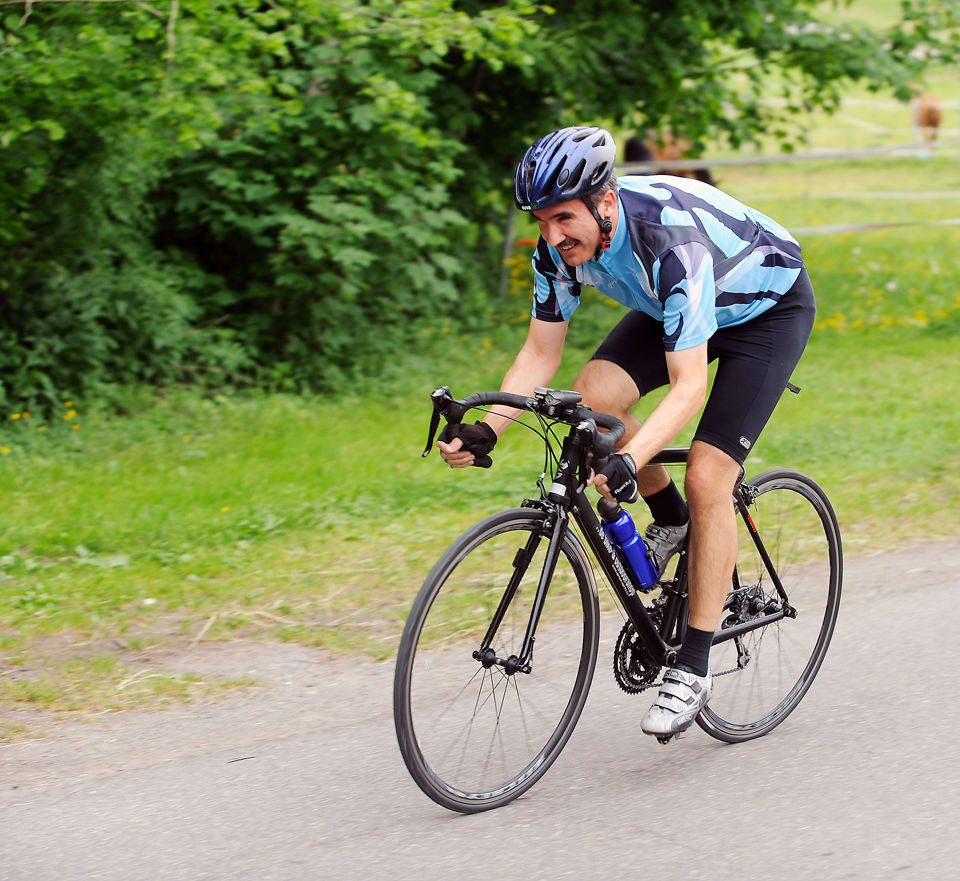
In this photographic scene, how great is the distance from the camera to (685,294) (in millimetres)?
3557

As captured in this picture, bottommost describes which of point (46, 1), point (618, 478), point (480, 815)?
point (480, 815)

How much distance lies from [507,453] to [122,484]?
226 centimetres

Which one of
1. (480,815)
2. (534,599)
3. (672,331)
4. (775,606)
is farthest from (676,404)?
(480,815)

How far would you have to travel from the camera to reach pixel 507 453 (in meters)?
7.68

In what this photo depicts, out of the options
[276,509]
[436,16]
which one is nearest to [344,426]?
[276,509]

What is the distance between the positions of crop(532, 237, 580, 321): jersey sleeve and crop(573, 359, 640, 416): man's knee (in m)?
0.20

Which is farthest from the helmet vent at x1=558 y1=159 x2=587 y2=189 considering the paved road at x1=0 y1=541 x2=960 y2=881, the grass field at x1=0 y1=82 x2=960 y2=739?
the grass field at x1=0 y1=82 x2=960 y2=739

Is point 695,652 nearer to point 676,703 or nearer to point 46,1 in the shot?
point 676,703

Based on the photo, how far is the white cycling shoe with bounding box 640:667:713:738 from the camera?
151 inches

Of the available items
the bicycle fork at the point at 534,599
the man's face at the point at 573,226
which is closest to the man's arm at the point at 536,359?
the man's face at the point at 573,226

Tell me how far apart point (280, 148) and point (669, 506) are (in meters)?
5.72

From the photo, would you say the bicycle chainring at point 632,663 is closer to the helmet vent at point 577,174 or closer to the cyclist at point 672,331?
the cyclist at point 672,331

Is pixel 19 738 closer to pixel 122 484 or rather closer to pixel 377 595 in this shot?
pixel 377 595

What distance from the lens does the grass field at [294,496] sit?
512cm
